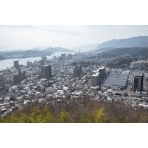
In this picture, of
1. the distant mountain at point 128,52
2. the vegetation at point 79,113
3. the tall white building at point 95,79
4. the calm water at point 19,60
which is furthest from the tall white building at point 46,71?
the distant mountain at point 128,52

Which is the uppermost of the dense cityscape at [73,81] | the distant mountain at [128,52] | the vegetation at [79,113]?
the distant mountain at [128,52]

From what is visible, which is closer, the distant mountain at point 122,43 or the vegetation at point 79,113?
the vegetation at point 79,113

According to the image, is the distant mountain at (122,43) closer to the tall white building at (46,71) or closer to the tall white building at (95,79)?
the tall white building at (95,79)

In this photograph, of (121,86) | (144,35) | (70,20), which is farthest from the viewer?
(121,86)

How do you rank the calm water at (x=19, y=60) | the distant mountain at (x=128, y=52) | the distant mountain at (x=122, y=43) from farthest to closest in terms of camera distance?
the distant mountain at (x=128, y=52) < the calm water at (x=19, y=60) < the distant mountain at (x=122, y=43)

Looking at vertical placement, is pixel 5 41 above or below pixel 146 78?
above

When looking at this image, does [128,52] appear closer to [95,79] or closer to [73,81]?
[95,79]
